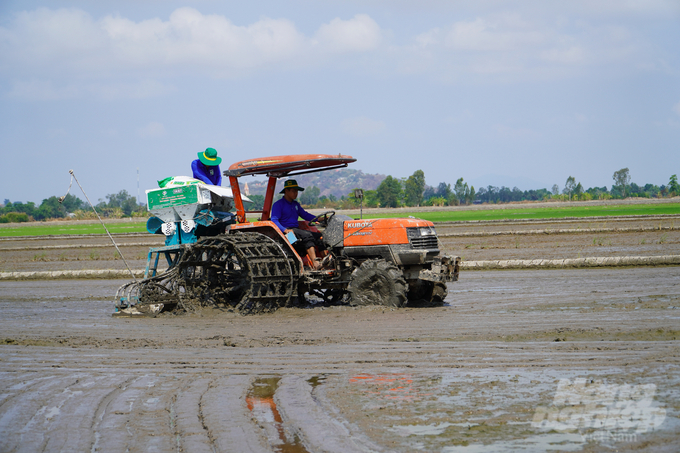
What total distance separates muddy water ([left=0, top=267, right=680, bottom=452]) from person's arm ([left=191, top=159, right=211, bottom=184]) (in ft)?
7.85

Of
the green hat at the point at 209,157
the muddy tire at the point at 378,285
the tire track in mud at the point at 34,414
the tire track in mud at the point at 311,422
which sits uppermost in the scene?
the green hat at the point at 209,157

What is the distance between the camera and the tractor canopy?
32.1 feet

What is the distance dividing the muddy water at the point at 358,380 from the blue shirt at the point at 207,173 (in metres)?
2.45

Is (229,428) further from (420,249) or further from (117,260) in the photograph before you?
(117,260)

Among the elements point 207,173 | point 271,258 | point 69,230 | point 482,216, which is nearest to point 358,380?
point 271,258

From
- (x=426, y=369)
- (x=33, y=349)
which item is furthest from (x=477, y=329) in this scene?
(x=33, y=349)

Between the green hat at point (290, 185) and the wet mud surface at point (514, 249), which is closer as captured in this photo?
the green hat at point (290, 185)

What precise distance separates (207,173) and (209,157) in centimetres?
38

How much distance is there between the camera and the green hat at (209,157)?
426 inches

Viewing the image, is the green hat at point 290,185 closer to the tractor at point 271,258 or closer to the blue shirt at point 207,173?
the tractor at point 271,258

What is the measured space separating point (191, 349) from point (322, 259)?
11.6 ft

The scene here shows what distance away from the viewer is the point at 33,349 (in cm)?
786

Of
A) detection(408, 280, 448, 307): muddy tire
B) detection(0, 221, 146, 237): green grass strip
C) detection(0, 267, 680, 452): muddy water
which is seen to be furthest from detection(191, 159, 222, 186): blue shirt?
detection(0, 221, 146, 237): green grass strip

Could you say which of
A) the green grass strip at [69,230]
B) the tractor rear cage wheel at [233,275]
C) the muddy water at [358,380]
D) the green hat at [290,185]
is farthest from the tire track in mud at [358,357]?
the green grass strip at [69,230]
